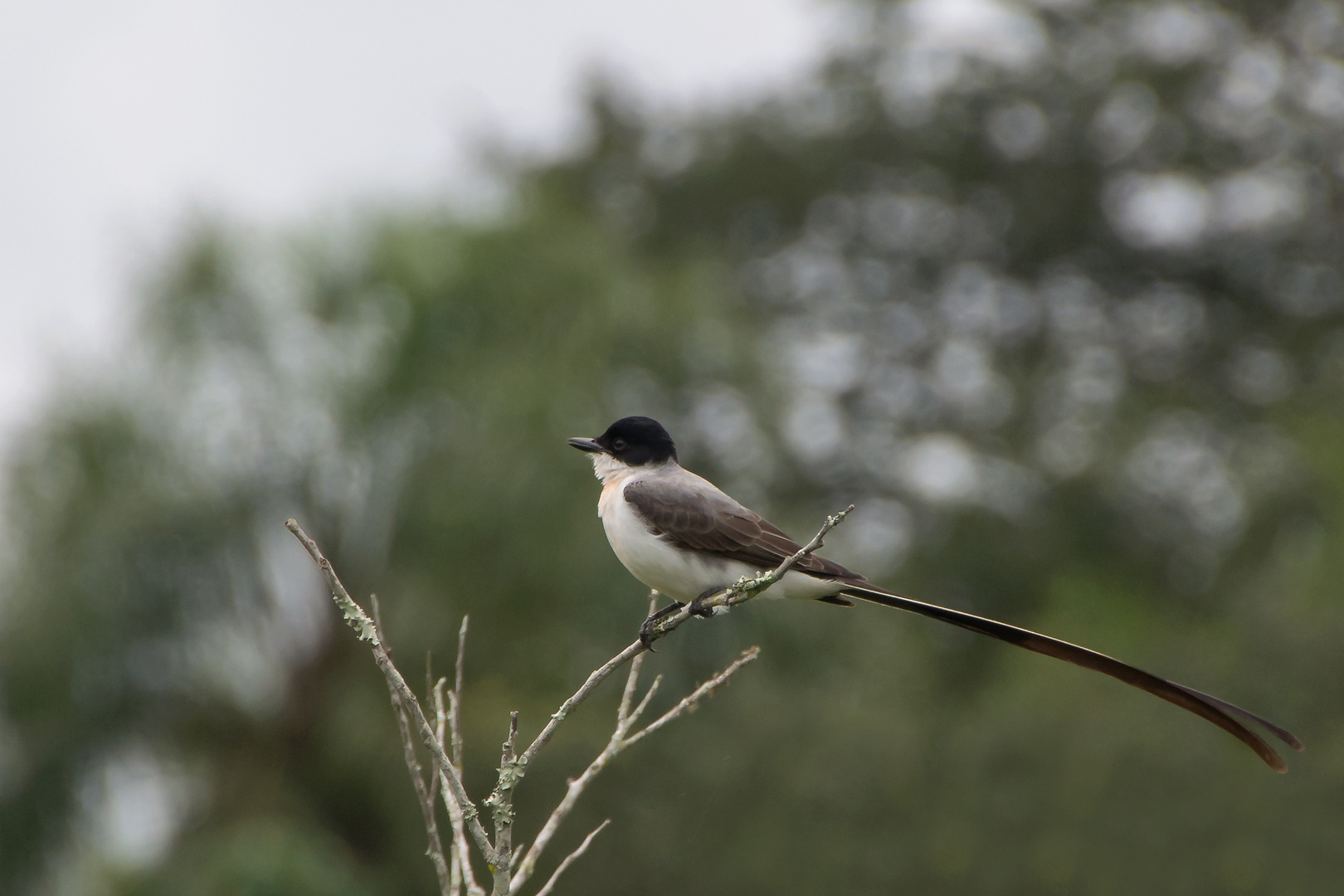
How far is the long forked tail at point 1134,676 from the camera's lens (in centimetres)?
324

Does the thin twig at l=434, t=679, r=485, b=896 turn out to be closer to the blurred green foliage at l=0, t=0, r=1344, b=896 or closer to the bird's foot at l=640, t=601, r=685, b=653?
the bird's foot at l=640, t=601, r=685, b=653

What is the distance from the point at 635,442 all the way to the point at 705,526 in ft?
1.76

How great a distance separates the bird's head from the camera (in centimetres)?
473

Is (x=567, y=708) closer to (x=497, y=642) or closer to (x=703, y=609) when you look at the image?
(x=703, y=609)

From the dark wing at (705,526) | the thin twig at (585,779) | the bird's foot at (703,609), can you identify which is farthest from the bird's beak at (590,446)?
the thin twig at (585,779)

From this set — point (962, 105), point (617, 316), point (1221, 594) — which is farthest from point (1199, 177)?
point (617, 316)

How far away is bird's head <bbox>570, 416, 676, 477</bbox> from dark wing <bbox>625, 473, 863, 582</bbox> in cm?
27

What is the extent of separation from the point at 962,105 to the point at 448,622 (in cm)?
1109

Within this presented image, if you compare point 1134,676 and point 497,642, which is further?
point 497,642

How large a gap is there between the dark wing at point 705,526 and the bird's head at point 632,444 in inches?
10.8

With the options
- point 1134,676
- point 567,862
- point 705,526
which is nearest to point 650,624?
point 705,526

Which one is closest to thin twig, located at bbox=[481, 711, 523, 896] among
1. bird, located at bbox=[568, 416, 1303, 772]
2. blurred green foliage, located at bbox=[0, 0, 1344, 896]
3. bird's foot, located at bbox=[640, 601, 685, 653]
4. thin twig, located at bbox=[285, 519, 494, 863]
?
thin twig, located at bbox=[285, 519, 494, 863]

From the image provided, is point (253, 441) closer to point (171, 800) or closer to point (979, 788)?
point (171, 800)

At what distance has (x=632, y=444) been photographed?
4.75 meters
